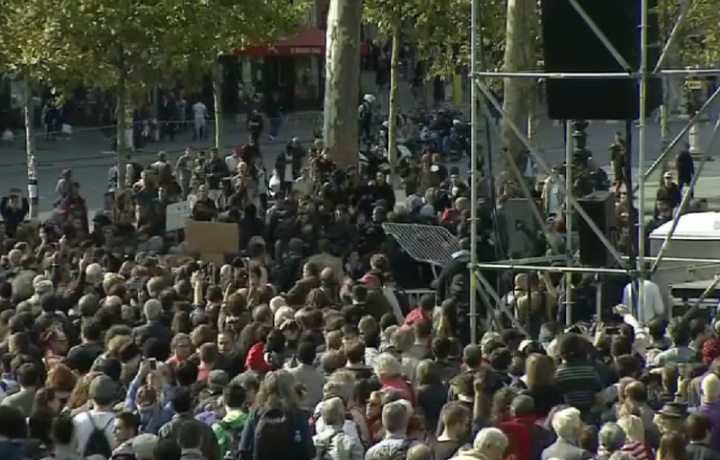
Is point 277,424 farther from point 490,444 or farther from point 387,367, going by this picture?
point 387,367

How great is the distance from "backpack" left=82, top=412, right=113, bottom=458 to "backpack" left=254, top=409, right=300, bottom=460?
3.04 ft

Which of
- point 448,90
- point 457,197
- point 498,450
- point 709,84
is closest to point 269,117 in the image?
point 448,90

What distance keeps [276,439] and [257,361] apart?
99.8 inches

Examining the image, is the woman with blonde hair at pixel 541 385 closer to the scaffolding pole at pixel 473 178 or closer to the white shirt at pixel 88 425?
the white shirt at pixel 88 425

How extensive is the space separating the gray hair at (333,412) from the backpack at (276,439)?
0.33m

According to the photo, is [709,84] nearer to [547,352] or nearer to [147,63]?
[147,63]

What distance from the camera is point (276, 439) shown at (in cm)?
1015

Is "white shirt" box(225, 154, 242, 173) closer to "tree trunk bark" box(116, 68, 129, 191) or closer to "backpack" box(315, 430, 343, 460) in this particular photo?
"tree trunk bark" box(116, 68, 129, 191)

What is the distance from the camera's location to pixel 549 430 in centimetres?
1053

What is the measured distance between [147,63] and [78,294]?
1250 centimetres

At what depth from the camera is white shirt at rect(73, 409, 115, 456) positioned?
10.4 m

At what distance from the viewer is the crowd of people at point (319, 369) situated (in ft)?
33.3

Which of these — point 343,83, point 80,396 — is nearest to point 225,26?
point 343,83

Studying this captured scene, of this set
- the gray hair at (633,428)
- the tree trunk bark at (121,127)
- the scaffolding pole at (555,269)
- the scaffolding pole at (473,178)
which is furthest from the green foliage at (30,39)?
the gray hair at (633,428)
